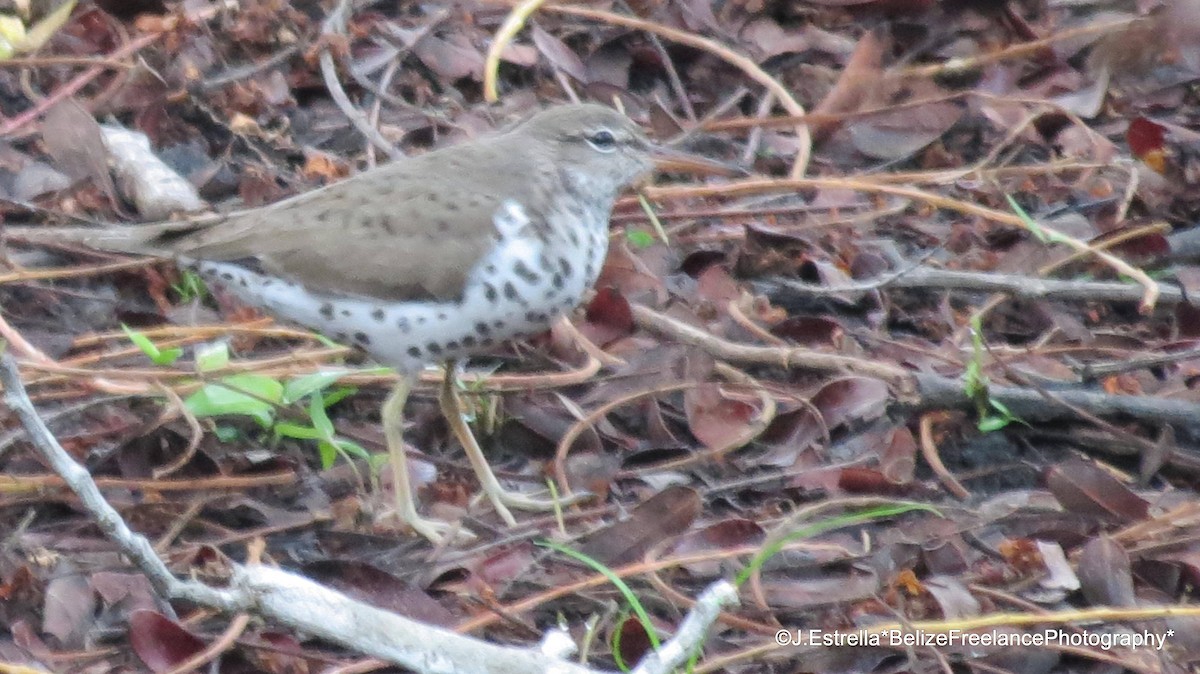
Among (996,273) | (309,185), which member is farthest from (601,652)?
(309,185)

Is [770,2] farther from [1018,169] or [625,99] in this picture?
[1018,169]

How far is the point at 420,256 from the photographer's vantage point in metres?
4.84

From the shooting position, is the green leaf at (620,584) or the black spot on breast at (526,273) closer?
the green leaf at (620,584)

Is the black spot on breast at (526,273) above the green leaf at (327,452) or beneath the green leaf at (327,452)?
above

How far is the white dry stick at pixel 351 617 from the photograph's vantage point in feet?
11.1

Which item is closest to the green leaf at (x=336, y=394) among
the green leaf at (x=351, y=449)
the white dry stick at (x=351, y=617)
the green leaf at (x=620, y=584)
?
the green leaf at (x=351, y=449)

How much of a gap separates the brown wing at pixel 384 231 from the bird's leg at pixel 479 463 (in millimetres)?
354

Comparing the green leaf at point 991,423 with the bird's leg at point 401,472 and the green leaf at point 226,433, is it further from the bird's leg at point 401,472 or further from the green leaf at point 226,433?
the green leaf at point 226,433

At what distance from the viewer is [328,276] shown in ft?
15.9

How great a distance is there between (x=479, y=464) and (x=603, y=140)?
114cm

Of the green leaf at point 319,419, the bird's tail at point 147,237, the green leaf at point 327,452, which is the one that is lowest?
the green leaf at point 327,452

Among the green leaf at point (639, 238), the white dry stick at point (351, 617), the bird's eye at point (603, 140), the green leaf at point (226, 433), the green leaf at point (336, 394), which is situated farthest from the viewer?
the green leaf at point (639, 238)

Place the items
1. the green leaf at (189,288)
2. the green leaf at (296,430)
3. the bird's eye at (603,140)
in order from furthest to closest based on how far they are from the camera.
→ the green leaf at (189,288), the bird's eye at (603,140), the green leaf at (296,430)

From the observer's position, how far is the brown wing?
4.82 m
